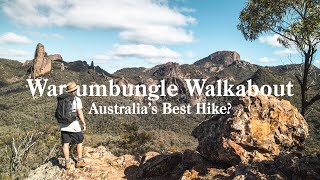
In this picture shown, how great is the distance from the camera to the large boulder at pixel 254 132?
870 centimetres

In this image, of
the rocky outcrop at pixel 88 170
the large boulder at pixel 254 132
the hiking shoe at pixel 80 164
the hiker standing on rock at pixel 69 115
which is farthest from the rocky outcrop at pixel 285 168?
the hiking shoe at pixel 80 164

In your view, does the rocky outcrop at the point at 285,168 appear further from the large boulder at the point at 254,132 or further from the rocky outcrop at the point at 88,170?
the rocky outcrop at the point at 88,170

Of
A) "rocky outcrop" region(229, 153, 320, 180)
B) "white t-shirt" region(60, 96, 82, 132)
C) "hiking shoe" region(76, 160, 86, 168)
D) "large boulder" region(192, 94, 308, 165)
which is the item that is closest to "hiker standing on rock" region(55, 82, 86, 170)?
"white t-shirt" region(60, 96, 82, 132)

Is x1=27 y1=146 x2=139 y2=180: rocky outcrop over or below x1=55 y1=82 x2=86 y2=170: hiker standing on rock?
A: below

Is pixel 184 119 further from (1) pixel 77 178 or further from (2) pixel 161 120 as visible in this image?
(1) pixel 77 178

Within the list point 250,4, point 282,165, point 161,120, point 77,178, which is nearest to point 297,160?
point 282,165

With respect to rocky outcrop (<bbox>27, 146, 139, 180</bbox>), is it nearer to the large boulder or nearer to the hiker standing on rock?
the hiker standing on rock

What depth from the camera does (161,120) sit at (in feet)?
497

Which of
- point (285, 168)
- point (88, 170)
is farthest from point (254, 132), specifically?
point (88, 170)

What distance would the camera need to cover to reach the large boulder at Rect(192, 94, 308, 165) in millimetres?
8703

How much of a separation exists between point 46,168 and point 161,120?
14186cm

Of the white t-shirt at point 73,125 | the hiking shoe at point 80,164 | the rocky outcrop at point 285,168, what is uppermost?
the white t-shirt at point 73,125

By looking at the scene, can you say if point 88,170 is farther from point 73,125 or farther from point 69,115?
point 69,115

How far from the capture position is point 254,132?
8.91 m
